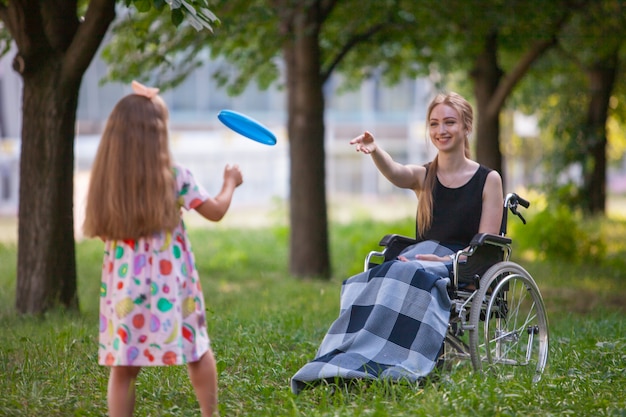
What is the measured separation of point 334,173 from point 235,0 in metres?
27.1

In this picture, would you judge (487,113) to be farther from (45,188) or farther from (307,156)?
(45,188)

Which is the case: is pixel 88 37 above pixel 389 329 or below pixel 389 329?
above

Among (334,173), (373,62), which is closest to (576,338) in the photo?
(373,62)

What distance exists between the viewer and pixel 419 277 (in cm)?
462

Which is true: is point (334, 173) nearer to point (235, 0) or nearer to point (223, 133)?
point (223, 133)

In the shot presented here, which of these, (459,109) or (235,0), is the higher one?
(235,0)

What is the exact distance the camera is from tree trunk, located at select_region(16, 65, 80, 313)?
278 inches

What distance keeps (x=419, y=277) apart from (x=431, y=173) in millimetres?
863

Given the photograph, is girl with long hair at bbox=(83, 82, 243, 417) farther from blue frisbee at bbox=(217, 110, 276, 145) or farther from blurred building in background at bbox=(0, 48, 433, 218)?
blurred building in background at bbox=(0, 48, 433, 218)

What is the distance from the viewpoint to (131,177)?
12.3 feet

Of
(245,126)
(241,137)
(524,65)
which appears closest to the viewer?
(245,126)

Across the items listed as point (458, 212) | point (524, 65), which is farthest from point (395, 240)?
point (524, 65)

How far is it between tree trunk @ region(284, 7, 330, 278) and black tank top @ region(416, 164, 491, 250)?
591cm

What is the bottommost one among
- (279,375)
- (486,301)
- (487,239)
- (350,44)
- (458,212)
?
(279,375)
